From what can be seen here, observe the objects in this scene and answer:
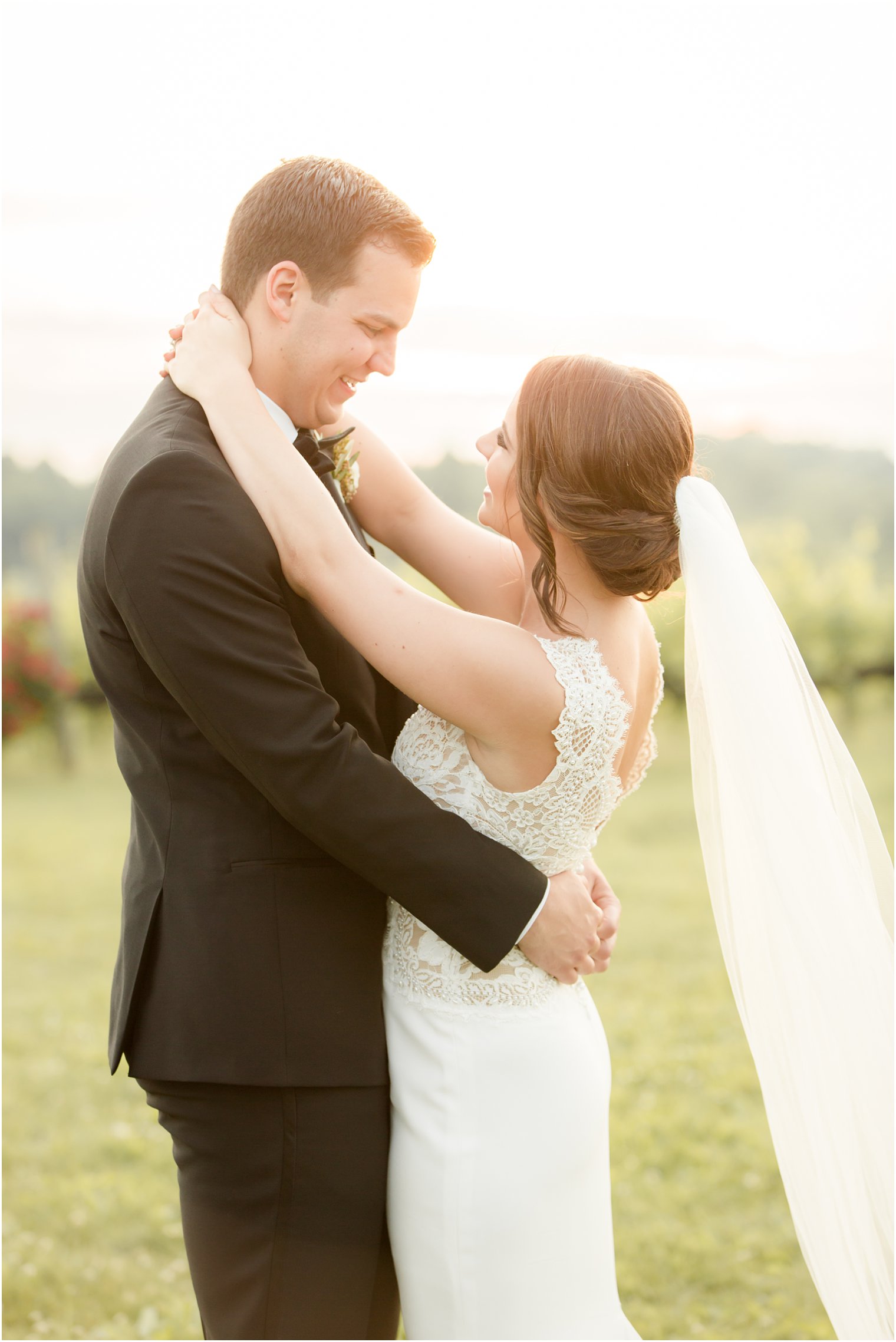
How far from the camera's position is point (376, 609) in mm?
2201

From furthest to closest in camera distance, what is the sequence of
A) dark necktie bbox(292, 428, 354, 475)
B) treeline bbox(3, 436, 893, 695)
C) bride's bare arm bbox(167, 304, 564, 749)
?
treeline bbox(3, 436, 893, 695), dark necktie bbox(292, 428, 354, 475), bride's bare arm bbox(167, 304, 564, 749)

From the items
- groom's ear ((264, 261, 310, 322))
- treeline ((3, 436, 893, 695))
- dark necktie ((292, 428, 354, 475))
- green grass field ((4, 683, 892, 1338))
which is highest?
groom's ear ((264, 261, 310, 322))

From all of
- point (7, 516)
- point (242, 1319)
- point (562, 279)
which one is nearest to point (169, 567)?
point (242, 1319)

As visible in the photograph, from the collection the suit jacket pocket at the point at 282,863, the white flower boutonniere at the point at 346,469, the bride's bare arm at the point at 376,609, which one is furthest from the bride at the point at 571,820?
the white flower boutonniere at the point at 346,469

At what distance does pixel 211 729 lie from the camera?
2107mm

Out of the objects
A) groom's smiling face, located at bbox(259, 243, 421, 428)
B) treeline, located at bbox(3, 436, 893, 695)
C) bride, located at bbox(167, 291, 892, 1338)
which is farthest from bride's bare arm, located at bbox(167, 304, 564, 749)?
treeline, located at bbox(3, 436, 893, 695)

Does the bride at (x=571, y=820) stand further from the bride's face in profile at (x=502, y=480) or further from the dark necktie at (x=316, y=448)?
the dark necktie at (x=316, y=448)

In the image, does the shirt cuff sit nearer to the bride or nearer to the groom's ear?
the bride

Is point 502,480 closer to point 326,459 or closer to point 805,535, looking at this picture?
point 326,459

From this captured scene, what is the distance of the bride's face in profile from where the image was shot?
2.47m

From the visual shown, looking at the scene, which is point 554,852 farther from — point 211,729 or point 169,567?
point 169,567

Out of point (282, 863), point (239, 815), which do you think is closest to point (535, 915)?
point (282, 863)

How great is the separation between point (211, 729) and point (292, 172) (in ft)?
4.07

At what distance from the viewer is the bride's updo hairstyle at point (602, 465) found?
7.63ft
